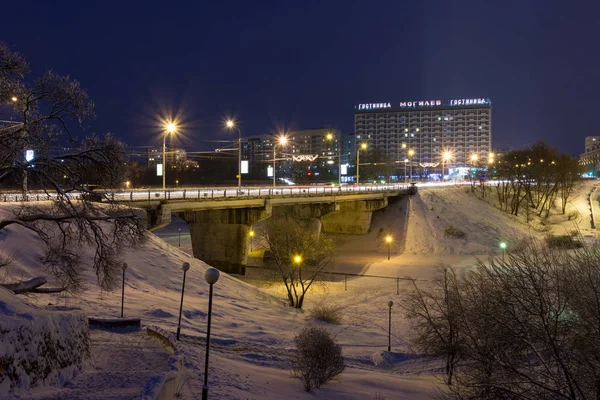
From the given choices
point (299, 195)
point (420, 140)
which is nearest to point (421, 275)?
point (299, 195)

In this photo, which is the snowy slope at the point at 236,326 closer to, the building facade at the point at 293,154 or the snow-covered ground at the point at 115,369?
the snow-covered ground at the point at 115,369

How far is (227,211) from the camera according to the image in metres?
38.4

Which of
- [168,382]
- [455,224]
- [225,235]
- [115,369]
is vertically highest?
[455,224]

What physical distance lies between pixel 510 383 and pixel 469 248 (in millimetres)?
45603

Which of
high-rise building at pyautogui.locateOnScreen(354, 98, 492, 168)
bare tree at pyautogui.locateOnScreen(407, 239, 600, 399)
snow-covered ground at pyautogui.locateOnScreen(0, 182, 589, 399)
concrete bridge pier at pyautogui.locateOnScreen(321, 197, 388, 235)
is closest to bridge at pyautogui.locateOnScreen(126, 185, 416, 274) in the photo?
concrete bridge pier at pyautogui.locateOnScreen(321, 197, 388, 235)

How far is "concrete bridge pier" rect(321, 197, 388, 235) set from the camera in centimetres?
5850

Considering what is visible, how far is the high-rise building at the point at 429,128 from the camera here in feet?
601

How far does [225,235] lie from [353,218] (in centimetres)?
2511

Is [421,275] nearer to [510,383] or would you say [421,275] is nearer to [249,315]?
[249,315]

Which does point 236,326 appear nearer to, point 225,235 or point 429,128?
point 225,235

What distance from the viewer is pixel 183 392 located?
33.2 feet

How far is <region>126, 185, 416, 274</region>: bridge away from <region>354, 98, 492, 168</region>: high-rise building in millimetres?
133592

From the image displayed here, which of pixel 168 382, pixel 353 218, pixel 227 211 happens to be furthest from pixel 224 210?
pixel 168 382

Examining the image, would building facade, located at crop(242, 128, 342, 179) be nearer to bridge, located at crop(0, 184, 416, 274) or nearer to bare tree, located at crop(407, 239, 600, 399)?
bridge, located at crop(0, 184, 416, 274)
